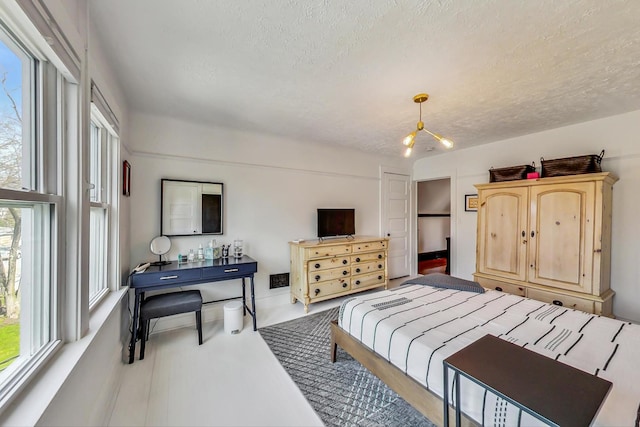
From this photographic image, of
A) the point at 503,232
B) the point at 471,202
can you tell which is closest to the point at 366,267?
the point at 503,232

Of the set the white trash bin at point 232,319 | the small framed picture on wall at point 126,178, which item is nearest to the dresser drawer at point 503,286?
the white trash bin at point 232,319

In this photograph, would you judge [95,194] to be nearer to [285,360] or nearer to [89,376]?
[89,376]

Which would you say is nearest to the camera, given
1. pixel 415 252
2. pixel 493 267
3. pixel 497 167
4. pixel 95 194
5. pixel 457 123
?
pixel 95 194

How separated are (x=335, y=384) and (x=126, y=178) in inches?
105

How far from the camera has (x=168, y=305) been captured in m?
2.31

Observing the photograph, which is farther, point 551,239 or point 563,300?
point 551,239

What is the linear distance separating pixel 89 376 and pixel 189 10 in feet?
6.80

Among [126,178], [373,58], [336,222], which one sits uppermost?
[373,58]

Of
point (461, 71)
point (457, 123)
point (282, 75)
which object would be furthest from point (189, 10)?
point (457, 123)

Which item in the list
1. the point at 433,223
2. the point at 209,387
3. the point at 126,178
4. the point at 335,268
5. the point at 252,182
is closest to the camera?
the point at 209,387

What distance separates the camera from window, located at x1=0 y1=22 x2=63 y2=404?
2.93 feet

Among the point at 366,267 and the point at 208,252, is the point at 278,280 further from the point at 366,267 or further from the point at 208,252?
the point at 366,267

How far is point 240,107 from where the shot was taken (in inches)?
101

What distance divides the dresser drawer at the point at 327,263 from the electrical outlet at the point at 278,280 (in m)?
0.51
